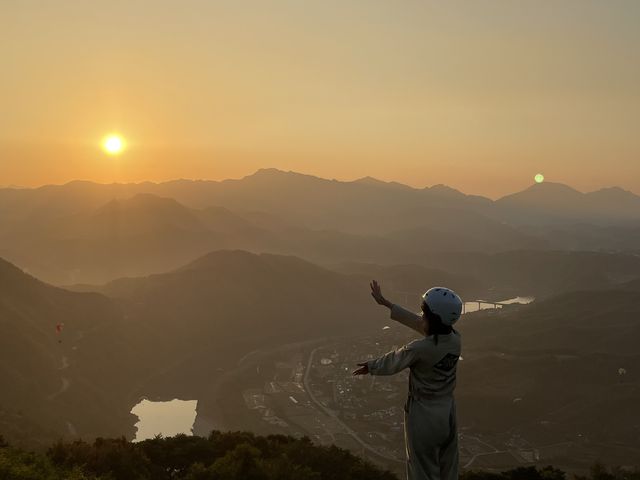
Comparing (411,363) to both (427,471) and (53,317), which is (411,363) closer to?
(427,471)

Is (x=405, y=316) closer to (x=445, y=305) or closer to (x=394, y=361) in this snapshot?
(x=445, y=305)

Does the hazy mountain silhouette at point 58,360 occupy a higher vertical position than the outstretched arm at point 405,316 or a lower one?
lower

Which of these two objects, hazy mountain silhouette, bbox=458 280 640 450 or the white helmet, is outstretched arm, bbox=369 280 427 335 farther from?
hazy mountain silhouette, bbox=458 280 640 450

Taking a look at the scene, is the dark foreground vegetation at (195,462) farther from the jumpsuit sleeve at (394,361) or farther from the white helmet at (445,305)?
the white helmet at (445,305)

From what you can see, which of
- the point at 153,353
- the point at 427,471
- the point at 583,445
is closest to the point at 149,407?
the point at 153,353

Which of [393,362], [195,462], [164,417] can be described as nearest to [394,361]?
[393,362]

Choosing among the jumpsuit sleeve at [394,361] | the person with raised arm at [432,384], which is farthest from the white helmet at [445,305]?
the jumpsuit sleeve at [394,361]

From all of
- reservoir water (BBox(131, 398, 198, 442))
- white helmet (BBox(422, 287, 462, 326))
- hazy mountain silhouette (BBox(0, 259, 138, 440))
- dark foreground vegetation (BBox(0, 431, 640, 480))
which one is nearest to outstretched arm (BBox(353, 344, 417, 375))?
white helmet (BBox(422, 287, 462, 326))
